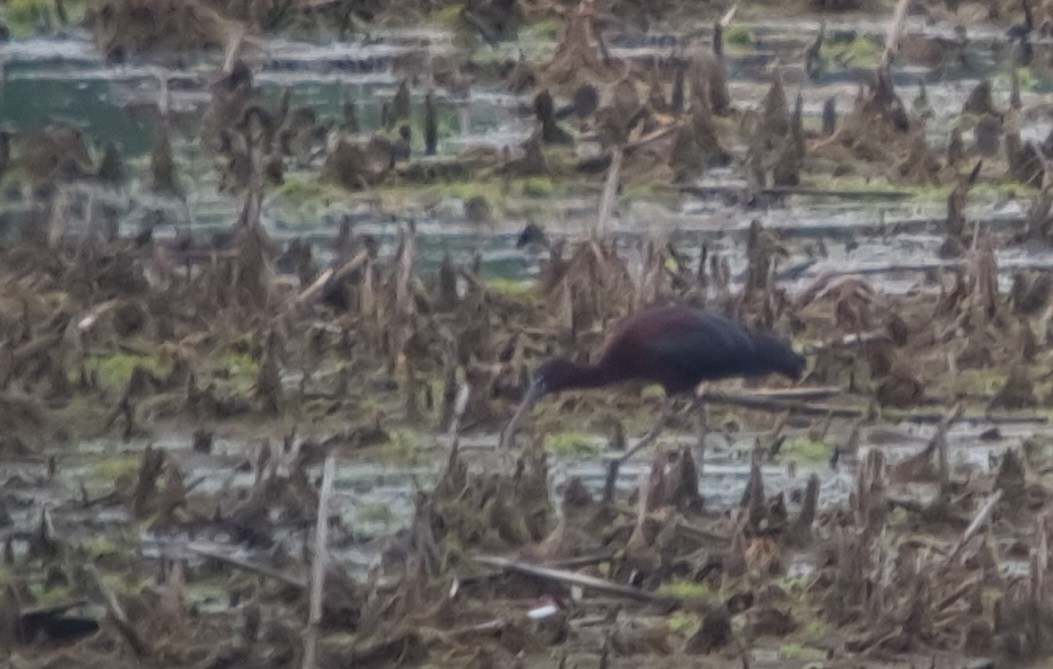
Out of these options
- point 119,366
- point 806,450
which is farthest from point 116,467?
point 806,450

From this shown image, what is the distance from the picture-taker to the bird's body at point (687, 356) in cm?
664

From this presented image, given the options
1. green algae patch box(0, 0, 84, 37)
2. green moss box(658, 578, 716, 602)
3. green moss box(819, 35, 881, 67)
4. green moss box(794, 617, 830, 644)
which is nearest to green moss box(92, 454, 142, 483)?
green moss box(658, 578, 716, 602)

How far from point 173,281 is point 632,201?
6.22 feet

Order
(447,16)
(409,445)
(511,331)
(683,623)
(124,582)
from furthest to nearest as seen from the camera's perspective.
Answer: (447,16) → (511,331) → (409,445) → (124,582) → (683,623)

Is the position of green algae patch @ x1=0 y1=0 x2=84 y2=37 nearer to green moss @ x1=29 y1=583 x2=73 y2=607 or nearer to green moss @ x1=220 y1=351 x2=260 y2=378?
green moss @ x1=220 y1=351 x2=260 y2=378

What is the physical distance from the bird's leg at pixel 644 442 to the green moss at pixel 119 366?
135cm

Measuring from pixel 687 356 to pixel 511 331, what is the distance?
2.46ft

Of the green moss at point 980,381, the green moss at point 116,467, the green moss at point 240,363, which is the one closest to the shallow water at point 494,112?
the green moss at point 980,381

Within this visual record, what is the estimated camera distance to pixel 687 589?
18.5 feet

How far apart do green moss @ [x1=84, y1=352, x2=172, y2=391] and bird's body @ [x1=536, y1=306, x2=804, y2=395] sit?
1.12 metres

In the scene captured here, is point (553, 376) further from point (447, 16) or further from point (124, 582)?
point (447, 16)

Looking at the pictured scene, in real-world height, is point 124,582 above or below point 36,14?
below

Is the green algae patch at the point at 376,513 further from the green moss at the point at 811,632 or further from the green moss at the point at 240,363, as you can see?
the green moss at the point at 811,632

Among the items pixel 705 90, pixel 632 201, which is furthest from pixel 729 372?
pixel 705 90
